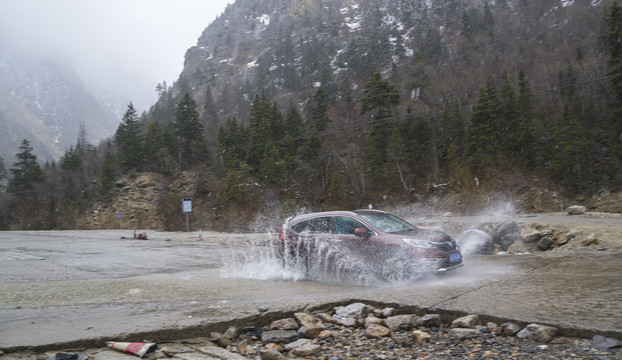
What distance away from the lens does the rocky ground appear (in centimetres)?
404

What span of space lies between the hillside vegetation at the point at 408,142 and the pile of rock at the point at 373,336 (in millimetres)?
28714

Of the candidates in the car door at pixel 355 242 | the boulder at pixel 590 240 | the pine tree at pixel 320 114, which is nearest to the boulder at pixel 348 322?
the car door at pixel 355 242

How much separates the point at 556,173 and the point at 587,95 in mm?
18956

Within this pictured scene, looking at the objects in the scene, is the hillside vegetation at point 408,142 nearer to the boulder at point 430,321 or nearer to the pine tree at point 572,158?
the pine tree at point 572,158

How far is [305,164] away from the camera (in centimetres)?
5475

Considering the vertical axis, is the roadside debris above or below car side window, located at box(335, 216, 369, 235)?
below

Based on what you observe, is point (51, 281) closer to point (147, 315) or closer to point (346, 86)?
point (147, 315)

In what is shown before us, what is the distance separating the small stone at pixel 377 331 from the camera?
4.88 m

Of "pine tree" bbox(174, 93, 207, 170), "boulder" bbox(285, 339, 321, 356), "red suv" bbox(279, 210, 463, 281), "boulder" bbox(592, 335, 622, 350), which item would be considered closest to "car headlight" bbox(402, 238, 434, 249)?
"red suv" bbox(279, 210, 463, 281)

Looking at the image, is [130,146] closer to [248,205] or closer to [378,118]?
[248,205]

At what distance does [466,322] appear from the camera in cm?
477

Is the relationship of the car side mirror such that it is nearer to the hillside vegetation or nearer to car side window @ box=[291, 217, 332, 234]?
car side window @ box=[291, 217, 332, 234]

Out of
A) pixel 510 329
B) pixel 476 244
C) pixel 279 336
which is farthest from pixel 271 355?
pixel 476 244

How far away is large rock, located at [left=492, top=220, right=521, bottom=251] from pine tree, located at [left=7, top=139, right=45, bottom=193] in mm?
95570
